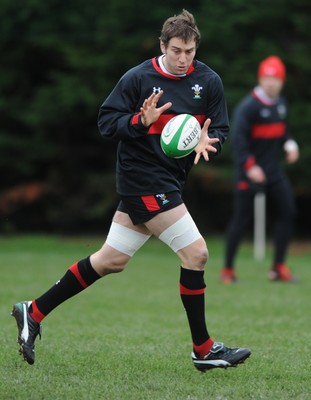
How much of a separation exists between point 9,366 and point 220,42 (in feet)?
43.0

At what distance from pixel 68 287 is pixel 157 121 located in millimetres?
1134

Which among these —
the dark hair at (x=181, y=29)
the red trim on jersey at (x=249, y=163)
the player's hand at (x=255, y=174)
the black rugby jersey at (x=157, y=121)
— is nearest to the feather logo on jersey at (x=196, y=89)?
the black rugby jersey at (x=157, y=121)

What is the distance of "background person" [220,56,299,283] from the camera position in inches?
409

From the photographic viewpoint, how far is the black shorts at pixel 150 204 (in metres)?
5.37

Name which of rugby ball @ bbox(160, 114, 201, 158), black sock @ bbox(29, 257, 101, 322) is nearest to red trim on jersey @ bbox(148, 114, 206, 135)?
rugby ball @ bbox(160, 114, 201, 158)

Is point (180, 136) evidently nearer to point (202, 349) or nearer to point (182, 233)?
point (182, 233)

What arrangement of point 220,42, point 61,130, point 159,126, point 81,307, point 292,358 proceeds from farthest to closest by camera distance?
point 61,130
point 220,42
point 81,307
point 292,358
point 159,126

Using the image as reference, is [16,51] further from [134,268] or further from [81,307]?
[81,307]

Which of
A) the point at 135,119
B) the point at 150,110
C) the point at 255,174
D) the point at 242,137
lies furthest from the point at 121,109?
the point at 242,137

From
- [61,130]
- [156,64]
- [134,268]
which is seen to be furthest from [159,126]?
[61,130]

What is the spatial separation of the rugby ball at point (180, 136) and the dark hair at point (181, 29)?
447 mm

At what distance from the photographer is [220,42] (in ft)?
58.4

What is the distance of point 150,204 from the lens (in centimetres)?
537

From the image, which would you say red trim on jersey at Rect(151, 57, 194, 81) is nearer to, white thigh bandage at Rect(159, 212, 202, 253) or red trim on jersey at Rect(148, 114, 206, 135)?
red trim on jersey at Rect(148, 114, 206, 135)
